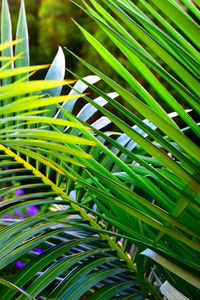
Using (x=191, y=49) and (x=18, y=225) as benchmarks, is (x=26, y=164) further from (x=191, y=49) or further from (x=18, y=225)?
(x=191, y=49)

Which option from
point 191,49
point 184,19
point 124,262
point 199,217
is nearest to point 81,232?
point 124,262

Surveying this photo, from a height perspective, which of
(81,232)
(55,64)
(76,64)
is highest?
(76,64)

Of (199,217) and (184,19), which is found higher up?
(184,19)

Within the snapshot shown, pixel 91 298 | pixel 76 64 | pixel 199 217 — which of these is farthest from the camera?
pixel 76 64

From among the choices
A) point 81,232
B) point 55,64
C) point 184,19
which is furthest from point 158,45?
point 55,64

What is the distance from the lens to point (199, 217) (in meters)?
0.80

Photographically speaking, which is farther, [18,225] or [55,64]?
[55,64]

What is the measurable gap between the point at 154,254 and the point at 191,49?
0.28 meters

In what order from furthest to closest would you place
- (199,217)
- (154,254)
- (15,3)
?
(15,3), (199,217), (154,254)

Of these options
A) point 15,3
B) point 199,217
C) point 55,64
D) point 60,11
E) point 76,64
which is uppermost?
point 15,3

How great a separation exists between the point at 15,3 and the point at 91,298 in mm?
3290

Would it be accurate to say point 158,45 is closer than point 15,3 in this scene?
Yes

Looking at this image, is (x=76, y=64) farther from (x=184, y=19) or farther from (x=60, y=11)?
(x=184, y=19)

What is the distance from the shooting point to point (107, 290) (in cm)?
98
